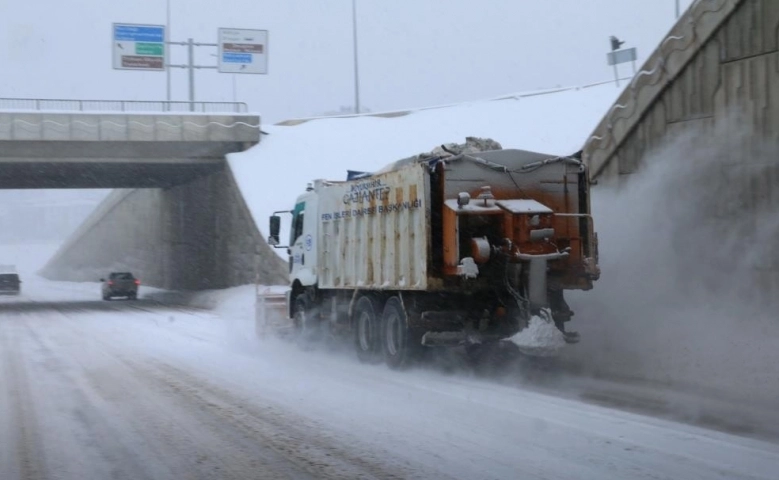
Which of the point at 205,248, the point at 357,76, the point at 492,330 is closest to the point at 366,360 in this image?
the point at 492,330

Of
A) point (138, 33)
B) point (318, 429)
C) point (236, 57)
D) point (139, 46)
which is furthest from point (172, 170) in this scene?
point (318, 429)

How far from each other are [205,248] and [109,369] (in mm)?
29757

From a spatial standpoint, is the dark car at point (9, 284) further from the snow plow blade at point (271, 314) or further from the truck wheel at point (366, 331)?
the truck wheel at point (366, 331)

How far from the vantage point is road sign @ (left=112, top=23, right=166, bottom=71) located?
4278 centimetres

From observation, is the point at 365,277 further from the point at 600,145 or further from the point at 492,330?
the point at 600,145

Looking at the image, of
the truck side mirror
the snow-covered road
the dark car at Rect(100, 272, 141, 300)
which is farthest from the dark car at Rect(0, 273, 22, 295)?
the snow-covered road

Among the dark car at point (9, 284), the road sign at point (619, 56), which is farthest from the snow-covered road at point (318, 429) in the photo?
the dark car at point (9, 284)

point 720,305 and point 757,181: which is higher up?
point 757,181

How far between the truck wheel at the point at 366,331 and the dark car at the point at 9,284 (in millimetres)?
47364

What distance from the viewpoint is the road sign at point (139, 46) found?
140 feet

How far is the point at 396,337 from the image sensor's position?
14.6 metres

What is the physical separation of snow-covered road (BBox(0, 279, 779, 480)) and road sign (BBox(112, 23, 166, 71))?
2914 centimetres

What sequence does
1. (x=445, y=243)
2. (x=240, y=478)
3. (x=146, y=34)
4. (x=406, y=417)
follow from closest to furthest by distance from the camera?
(x=240, y=478), (x=406, y=417), (x=445, y=243), (x=146, y=34)

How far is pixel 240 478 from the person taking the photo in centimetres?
757
